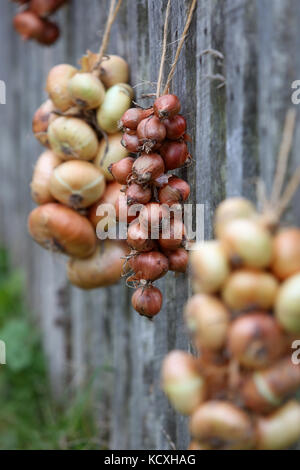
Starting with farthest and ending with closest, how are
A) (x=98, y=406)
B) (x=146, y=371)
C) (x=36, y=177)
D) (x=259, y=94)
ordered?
(x=98, y=406)
(x=146, y=371)
(x=36, y=177)
(x=259, y=94)

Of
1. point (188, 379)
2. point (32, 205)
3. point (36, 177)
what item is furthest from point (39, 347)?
point (188, 379)

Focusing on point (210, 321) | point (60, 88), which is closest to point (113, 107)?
point (60, 88)

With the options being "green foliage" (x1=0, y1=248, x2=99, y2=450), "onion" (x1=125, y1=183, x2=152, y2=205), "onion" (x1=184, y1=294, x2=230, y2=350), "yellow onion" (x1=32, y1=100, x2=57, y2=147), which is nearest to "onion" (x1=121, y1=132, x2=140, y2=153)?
"onion" (x1=125, y1=183, x2=152, y2=205)

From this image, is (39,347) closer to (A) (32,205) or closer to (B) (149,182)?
(A) (32,205)

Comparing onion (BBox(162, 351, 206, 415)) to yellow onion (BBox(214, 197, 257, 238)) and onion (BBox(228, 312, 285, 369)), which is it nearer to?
onion (BBox(228, 312, 285, 369))

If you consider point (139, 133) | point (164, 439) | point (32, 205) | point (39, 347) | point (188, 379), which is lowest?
point (164, 439)

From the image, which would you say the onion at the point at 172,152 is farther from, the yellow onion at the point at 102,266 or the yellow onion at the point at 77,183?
the yellow onion at the point at 102,266
